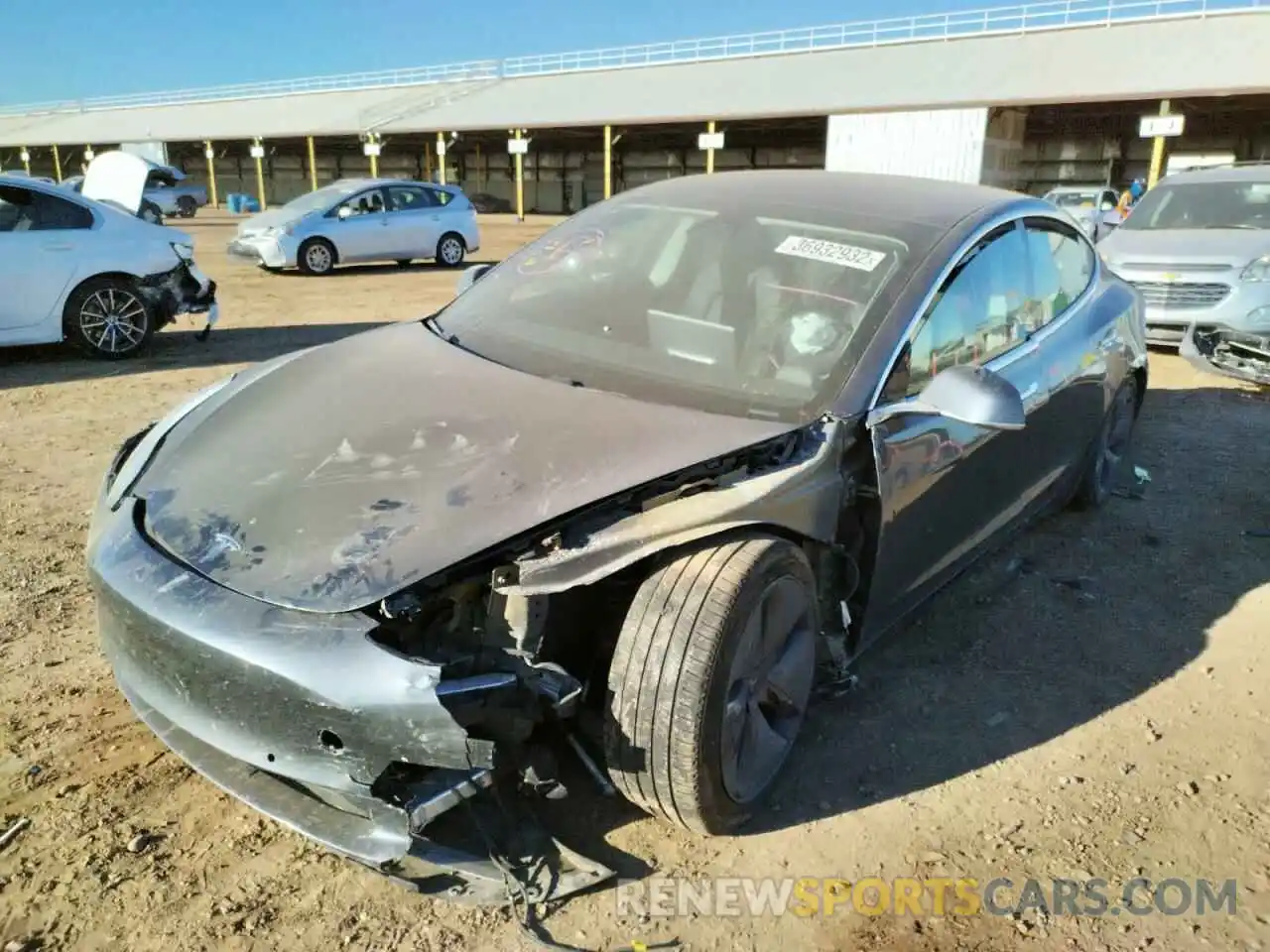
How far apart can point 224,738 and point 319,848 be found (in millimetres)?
411

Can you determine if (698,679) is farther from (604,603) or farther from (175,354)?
(175,354)

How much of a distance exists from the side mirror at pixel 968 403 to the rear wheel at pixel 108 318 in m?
6.98

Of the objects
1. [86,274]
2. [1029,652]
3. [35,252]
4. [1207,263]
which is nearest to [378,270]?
[86,274]

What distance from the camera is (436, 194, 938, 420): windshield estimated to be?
9.21 feet

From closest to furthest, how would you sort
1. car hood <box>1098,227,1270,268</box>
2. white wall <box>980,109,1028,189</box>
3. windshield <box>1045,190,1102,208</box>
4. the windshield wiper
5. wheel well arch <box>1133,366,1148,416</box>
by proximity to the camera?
the windshield wiper, wheel well arch <box>1133,366,1148,416</box>, car hood <box>1098,227,1270,268</box>, windshield <box>1045,190,1102,208</box>, white wall <box>980,109,1028,189</box>

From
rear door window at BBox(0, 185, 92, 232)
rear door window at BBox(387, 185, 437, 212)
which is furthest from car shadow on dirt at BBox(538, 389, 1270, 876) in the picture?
rear door window at BBox(387, 185, 437, 212)

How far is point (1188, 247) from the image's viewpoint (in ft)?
27.3

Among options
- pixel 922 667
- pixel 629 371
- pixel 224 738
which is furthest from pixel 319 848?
pixel 922 667

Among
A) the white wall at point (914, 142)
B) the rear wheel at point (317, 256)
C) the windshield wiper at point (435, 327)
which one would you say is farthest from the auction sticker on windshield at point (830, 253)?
the white wall at point (914, 142)

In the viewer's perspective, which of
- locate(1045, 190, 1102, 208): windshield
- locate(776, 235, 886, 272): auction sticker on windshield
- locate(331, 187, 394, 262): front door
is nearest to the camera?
locate(776, 235, 886, 272): auction sticker on windshield

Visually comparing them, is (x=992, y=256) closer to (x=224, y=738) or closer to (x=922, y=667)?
(x=922, y=667)

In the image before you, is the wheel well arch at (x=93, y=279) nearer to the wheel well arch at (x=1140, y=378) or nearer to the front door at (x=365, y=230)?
the front door at (x=365, y=230)

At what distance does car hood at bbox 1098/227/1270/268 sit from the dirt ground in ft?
14.2

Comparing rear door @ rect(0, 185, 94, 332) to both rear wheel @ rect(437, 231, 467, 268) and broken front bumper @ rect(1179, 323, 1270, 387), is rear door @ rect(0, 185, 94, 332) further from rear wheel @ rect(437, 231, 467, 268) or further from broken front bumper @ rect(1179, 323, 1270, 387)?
broken front bumper @ rect(1179, 323, 1270, 387)
